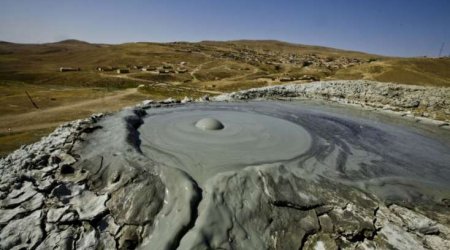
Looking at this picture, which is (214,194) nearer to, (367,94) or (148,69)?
(367,94)

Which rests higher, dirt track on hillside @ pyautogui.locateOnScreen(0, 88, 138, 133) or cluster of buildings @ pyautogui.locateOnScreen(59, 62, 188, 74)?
cluster of buildings @ pyautogui.locateOnScreen(59, 62, 188, 74)

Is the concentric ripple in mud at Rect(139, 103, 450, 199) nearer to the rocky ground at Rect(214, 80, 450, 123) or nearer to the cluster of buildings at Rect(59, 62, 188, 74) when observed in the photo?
the rocky ground at Rect(214, 80, 450, 123)

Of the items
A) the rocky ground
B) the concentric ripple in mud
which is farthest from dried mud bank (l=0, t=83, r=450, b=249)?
the rocky ground

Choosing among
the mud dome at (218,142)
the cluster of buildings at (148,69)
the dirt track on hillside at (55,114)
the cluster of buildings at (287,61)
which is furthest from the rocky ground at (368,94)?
the cluster of buildings at (287,61)

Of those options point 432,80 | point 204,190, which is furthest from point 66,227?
point 432,80

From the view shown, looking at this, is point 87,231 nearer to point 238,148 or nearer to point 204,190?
point 204,190

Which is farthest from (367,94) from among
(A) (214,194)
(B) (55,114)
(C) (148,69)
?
(C) (148,69)

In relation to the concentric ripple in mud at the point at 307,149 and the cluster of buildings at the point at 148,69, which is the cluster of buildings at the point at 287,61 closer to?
the cluster of buildings at the point at 148,69
